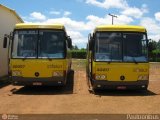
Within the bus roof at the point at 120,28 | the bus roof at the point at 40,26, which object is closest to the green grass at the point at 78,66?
the bus roof at the point at 40,26

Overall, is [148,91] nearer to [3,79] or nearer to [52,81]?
[52,81]

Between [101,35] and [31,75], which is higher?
[101,35]

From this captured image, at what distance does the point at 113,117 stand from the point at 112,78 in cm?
597

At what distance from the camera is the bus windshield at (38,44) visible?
18141 mm

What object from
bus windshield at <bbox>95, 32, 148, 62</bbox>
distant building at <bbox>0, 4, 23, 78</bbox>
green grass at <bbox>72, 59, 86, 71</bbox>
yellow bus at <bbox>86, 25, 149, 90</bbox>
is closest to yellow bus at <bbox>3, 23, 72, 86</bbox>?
yellow bus at <bbox>86, 25, 149, 90</bbox>

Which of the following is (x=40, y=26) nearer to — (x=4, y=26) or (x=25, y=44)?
(x=25, y=44)

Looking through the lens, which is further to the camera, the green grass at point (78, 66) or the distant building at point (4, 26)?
the green grass at point (78, 66)

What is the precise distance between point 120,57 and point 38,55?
356 centimetres

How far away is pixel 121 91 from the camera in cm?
1892

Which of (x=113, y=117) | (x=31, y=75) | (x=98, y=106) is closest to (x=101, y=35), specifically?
(x=31, y=75)

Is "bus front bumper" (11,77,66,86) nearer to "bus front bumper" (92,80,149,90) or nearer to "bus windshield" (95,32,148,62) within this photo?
"bus front bumper" (92,80,149,90)

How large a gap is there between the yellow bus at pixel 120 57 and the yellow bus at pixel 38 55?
151 cm

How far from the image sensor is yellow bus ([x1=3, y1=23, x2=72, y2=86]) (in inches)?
706

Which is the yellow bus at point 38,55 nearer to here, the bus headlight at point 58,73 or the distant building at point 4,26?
the bus headlight at point 58,73
